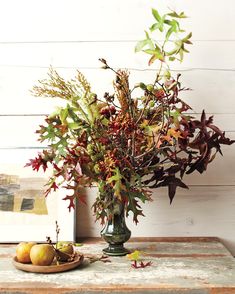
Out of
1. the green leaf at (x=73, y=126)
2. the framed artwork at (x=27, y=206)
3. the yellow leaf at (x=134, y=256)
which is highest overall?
the green leaf at (x=73, y=126)

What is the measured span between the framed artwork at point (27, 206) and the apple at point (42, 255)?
0.31 metres

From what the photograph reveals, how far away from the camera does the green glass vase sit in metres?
1.45

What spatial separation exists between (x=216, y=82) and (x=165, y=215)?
17.9 inches

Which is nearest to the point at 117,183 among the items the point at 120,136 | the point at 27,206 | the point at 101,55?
the point at 120,136

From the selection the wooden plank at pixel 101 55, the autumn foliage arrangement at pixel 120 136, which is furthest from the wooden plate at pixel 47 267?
the wooden plank at pixel 101 55

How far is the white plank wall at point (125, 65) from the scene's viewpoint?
A: 1698 mm

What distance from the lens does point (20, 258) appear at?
133cm

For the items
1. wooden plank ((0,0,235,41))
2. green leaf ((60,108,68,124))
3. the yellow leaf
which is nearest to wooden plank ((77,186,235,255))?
the yellow leaf

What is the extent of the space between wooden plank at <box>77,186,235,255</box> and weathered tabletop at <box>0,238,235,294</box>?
158mm

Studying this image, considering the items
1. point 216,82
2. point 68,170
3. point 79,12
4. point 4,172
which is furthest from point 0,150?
point 216,82

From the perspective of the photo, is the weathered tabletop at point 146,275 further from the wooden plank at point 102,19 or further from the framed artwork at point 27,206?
the wooden plank at point 102,19

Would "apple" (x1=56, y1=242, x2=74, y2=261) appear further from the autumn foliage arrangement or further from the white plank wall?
the white plank wall

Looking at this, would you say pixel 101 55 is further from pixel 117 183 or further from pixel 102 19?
pixel 117 183

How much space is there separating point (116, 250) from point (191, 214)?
0.34 m
